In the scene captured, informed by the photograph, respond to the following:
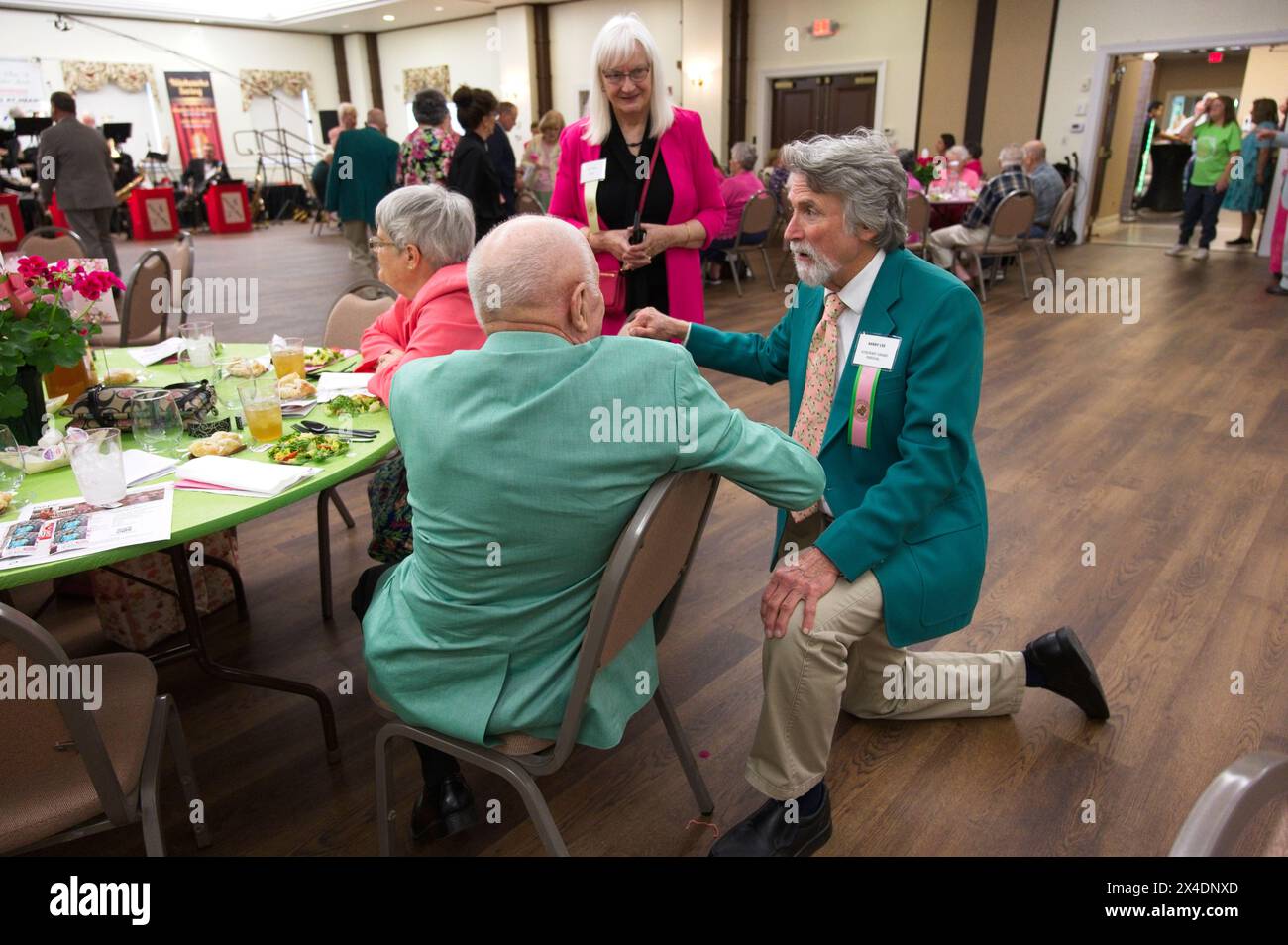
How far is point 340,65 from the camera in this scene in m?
19.4

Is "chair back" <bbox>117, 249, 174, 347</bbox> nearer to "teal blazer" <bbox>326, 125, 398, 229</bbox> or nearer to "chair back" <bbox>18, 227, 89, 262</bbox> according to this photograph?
"chair back" <bbox>18, 227, 89, 262</bbox>

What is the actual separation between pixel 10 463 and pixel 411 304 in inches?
37.7

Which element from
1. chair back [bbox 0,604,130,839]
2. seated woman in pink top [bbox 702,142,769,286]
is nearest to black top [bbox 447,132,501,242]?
seated woman in pink top [bbox 702,142,769,286]

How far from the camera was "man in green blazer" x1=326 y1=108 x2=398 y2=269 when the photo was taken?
6500mm

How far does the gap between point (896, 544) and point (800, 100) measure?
41.1 ft

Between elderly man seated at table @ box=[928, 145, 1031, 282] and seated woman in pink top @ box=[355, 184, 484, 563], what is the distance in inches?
216

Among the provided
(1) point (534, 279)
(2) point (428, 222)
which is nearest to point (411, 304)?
(2) point (428, 222)

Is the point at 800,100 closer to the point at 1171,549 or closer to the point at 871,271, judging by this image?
the point at 1171,549

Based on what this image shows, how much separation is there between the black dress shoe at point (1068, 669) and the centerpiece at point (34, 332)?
2331mm

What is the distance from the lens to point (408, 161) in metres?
5.86

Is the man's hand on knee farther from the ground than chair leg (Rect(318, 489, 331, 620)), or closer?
farther from the ground

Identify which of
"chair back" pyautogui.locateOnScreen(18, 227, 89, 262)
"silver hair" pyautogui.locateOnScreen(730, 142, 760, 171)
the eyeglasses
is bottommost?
"chair back" pyautogui.locateOnScreen(18, 227, 89, 262)

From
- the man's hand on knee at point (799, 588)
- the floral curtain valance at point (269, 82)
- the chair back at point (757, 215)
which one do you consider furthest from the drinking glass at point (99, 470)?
the floral curtain valance at point (269, 82)

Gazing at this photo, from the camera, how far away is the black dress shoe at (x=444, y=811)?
179 cm
